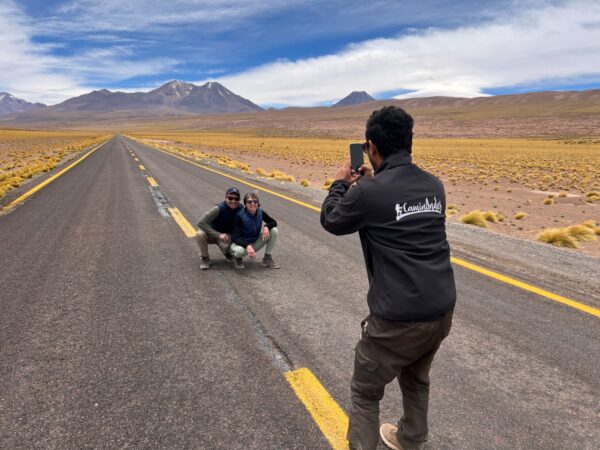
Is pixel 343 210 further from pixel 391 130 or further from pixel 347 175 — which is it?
pixel 391 130

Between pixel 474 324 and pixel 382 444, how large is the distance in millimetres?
2121

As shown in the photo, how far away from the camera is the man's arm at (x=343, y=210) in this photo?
6.78 ft

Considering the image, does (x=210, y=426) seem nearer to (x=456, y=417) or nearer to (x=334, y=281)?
(x=456, y=417)

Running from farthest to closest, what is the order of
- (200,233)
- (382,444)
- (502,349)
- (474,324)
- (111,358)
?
(200,233), (474,324), (502,349), (111,358), (382,444)

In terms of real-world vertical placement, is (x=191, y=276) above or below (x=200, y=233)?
below

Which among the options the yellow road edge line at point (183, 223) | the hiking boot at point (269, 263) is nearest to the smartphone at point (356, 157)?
the hiking boot at point (269, 263)

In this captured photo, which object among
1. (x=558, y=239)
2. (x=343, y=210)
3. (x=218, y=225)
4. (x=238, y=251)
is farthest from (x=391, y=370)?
(x=558, y=239)

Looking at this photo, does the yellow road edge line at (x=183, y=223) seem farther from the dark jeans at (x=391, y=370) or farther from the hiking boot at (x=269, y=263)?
the dark jeans at (x=391, y=370)

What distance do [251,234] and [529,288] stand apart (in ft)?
12.6

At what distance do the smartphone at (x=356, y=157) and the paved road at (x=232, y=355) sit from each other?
1.70 m

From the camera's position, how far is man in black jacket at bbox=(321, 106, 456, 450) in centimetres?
202

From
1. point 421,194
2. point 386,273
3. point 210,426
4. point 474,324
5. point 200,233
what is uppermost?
point 421,194

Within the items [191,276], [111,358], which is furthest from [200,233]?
[111,358]

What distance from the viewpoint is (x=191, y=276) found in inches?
215
